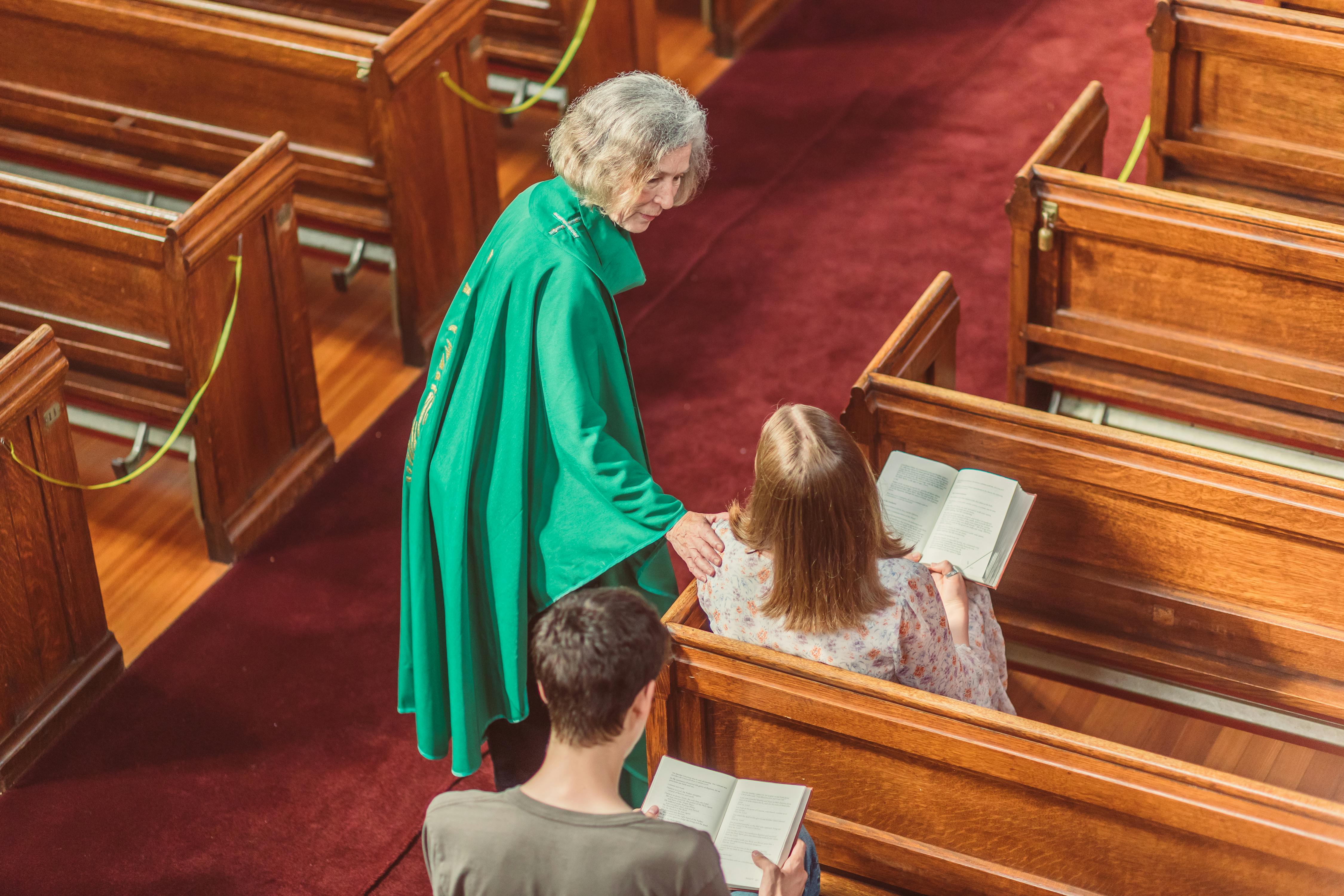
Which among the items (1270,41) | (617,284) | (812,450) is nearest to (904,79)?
(1270,41)

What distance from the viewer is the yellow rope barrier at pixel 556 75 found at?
4.73 m

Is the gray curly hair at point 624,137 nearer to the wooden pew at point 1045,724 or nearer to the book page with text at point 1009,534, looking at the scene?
the wooden pew at point 1045,724

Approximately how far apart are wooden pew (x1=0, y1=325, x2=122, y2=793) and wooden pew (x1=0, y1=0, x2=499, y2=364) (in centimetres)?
125

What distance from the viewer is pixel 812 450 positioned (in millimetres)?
2379

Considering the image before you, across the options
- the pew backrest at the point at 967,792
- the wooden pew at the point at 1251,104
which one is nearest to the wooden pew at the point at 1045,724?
the pew backrest at the point at 967,792

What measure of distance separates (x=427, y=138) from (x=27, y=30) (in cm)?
126

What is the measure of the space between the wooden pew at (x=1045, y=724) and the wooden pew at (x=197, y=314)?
5.39 feet

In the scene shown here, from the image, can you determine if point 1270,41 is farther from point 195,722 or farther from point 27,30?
point 27,30

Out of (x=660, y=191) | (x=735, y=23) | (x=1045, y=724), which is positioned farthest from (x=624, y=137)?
(x=735, y=23)

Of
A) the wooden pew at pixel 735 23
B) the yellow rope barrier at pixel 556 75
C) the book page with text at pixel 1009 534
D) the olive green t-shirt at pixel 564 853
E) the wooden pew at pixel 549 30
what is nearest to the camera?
the olive green t-shirt at pixel 564 853

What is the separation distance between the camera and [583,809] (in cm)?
187

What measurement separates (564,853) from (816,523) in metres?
0.75

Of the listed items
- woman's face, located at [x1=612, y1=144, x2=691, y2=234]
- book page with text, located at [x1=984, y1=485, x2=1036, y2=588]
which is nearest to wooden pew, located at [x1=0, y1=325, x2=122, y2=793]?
woman's face, located at [x1=612, y1=144, x2=691, y2=234]

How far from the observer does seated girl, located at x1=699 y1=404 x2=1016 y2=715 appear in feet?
7.87
